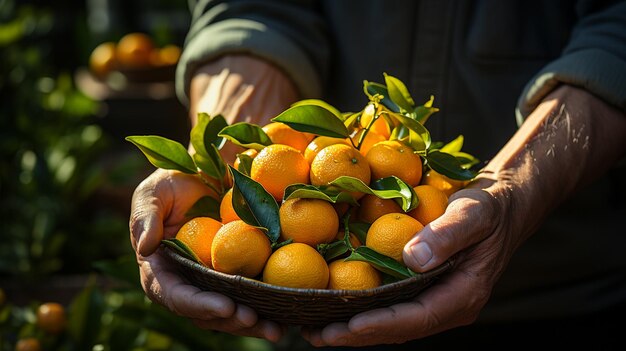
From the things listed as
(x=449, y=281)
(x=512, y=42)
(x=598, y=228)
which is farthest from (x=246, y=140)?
(x=598, y=228)

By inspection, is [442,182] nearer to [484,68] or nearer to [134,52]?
[484,68]

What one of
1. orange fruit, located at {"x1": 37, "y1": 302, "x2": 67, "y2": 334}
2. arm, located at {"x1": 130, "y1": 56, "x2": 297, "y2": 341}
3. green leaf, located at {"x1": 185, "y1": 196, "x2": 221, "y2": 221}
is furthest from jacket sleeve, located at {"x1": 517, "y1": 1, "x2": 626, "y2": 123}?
orange fruit, located at {"x1": 37, "y1": 302, "x2": 67, "y2": 334}

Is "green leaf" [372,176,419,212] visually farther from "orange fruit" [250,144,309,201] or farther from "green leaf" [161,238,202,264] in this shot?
"green leaf" [161,238,202,264]

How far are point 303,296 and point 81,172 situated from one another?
1688 millimetres

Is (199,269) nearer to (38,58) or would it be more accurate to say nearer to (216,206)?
(216,206)

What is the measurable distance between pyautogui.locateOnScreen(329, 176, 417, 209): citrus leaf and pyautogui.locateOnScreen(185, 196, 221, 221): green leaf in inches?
9.5

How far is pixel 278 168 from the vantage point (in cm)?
112

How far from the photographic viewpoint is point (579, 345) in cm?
155

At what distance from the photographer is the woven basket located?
0.98 m

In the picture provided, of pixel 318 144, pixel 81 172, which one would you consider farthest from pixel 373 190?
pixel 81 172

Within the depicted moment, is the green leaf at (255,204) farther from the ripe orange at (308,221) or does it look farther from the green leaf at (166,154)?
the green leaf at (166,154)

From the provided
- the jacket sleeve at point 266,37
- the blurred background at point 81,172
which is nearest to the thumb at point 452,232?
the jacket sleeve at point 266,37

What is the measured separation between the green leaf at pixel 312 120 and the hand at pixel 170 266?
8.6 inches

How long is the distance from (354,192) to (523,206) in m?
0.29
